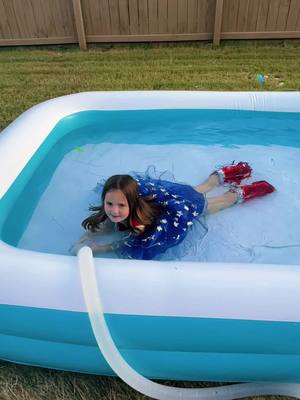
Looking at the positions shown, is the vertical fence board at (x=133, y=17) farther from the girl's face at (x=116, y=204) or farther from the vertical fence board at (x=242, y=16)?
the girl's face at (x=116, y=204)

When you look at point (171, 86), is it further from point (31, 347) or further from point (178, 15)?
point (31, 347)

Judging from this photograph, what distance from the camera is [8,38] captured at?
238 inches

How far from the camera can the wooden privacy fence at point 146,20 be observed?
5562 millimetres

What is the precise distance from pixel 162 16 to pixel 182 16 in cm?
27

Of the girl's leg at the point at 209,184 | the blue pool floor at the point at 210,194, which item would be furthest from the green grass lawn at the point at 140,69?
the girl's leg at the point at 209,184

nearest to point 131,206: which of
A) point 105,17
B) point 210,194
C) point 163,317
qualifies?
point 163,317

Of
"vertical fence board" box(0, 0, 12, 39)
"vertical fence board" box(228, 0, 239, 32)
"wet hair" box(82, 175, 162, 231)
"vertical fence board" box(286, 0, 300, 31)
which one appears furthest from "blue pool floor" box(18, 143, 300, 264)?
"vertical fence board" box(0, 0, 12, 39)

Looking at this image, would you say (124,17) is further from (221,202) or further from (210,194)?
(221,202)

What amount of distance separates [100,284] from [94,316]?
0.41 feet

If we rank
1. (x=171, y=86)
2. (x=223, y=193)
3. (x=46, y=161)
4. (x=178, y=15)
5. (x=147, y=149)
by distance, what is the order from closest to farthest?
1. (x=223, y=193)
2. (x=46, y=161)
3. (x=147, y=149)
4. (x=171, y=86)
5. (x=178, y=15)

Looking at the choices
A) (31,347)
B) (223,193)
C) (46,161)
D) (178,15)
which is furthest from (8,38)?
(31,347)

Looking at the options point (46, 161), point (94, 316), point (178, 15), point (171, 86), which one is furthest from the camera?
point (178, 15)

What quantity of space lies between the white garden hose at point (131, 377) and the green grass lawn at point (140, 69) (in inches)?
112

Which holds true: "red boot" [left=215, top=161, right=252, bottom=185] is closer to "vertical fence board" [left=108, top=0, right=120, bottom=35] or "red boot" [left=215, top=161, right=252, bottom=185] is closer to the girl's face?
the girl's face
